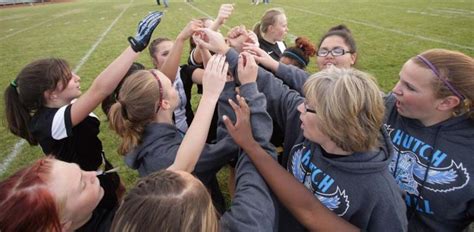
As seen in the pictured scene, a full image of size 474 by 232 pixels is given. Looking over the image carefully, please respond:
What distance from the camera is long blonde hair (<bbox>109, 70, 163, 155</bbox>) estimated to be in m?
2.09

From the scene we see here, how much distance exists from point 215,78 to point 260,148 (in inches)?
18.8

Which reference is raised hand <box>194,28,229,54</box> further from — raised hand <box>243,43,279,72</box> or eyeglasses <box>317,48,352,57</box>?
eyeglasses <box>317,48,352,57</box>

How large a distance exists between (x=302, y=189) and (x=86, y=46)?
11.3m

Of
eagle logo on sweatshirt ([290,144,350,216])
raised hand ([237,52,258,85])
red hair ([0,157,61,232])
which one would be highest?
raised hand ([237,52,258,85])

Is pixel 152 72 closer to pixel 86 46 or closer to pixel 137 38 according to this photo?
pixel 137 38

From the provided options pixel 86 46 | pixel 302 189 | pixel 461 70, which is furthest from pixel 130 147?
pixel 86 46

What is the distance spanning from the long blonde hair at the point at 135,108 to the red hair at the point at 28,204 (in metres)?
0.67

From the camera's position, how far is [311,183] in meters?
1.81

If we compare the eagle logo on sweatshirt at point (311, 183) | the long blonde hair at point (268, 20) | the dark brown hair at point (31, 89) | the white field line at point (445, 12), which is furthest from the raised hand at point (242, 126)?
the white field line at point (445, 12)

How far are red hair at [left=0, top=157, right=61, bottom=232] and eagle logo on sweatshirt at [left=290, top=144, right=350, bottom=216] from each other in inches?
47.8

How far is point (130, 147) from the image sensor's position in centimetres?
211

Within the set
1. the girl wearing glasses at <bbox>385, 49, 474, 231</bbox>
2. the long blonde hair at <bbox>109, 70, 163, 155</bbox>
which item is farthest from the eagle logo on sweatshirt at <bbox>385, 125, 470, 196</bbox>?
the long blonde hair at <bbox>109, 70, 163, 155</bbox>

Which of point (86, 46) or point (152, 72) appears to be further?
point (86, 46)

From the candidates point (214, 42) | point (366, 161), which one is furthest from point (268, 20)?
point (366, 161)
